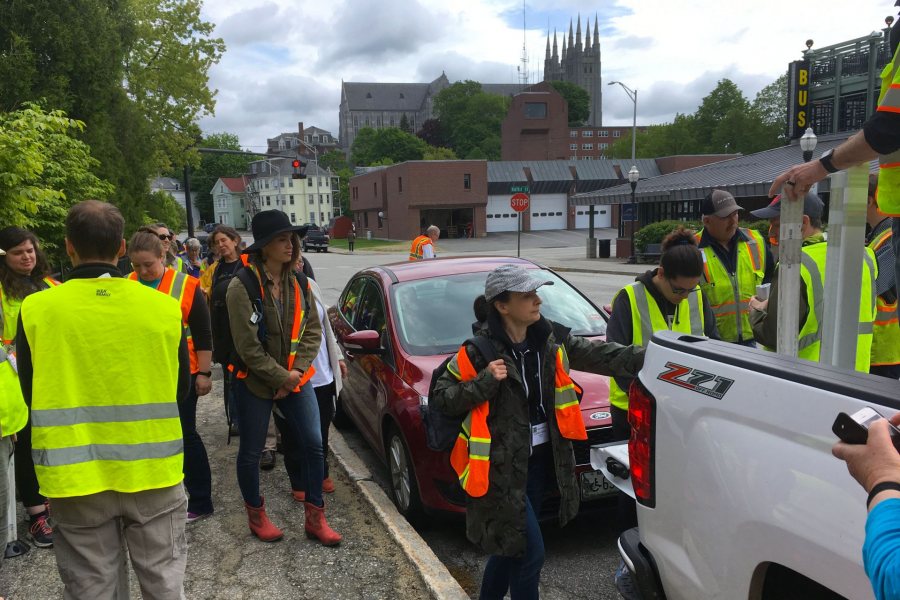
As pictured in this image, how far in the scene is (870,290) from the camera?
3.02m

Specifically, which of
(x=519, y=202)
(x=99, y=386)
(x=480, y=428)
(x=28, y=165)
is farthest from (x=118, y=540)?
(x=519, y=202)

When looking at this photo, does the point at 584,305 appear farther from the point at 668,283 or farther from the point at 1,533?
the point at 1,533

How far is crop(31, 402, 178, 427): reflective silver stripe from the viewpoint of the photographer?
8.07 feet

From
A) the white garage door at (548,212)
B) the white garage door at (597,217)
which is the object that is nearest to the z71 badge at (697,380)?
the white garage door at (548,212)

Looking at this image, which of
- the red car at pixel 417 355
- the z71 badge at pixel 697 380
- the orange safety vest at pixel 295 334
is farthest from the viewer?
the red car at pixel 417 355

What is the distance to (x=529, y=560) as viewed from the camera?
2.79 m

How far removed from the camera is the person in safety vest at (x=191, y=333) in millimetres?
4137

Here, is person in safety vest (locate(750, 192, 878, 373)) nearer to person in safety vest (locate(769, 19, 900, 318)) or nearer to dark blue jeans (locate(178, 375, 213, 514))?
person in safety vest (locate(769, 19, 900, 318))

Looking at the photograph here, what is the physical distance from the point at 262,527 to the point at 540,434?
2.09 m

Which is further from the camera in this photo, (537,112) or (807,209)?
(537,112)

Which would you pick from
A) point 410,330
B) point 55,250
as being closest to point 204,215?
point 55,250

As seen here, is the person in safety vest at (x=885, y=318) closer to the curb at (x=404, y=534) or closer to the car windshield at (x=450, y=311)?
the car windshield at (x=450, y=311)

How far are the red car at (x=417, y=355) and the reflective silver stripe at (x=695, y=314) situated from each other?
2.42 feet

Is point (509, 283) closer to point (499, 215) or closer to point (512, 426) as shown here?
point (512, 426)
